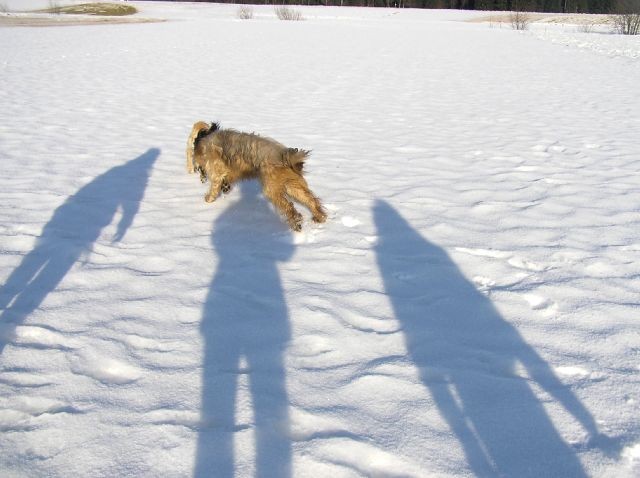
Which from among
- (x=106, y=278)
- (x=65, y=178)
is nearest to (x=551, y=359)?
(x=106, y=278)

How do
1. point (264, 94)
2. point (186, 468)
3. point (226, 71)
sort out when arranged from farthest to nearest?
point (226, 71), point (264, 94), point (186, 468)

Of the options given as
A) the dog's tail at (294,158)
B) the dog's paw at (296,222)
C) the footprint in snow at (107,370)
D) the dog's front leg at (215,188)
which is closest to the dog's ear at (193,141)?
the dog's front leg at (215,188)

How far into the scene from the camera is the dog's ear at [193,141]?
20.0 ft

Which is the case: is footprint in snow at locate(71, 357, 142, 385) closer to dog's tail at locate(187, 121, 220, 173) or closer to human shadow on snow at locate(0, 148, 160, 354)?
human shadow on snow at locate(0, 148, 160, 354)

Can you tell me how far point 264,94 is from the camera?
41.4 feet

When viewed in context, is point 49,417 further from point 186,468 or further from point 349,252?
point 349,252

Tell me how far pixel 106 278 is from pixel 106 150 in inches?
175

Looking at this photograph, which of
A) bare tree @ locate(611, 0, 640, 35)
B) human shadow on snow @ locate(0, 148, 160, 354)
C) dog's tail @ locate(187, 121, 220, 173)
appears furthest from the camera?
bare tree @ locate(611, 0, 640, 35)

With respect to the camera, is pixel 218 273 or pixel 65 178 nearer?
pixel 218 273

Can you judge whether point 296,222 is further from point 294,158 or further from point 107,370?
point 107,370

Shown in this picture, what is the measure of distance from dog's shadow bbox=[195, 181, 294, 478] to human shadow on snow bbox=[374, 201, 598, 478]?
88cm

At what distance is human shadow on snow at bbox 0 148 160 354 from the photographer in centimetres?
354

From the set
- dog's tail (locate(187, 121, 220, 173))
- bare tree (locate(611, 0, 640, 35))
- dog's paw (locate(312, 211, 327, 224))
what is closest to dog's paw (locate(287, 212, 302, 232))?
dog's paw (locate(312, 211, 327, 224))

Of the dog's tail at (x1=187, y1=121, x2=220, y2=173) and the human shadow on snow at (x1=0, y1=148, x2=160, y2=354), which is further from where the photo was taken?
the dog's tail at (x1=187, y1=121, x2=220, y2=173)
